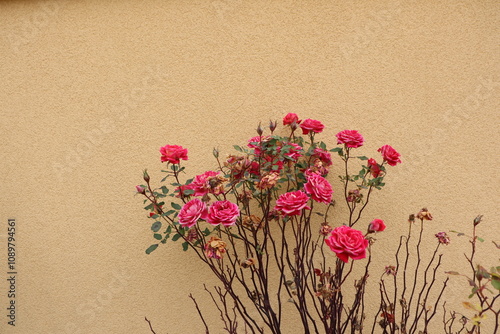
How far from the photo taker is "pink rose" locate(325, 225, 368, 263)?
1.12 m

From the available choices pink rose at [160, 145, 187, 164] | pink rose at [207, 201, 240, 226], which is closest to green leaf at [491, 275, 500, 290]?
pink rose at [207, 201, 240, 226]

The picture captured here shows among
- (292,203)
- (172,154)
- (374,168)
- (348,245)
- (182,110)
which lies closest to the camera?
(348,245)

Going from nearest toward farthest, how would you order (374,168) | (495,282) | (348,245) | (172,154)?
(495,282)
(348,245)
(172,154)
(374,168)

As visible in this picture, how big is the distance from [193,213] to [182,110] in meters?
0.69

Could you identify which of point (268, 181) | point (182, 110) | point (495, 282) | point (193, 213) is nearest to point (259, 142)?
point (268, 181)

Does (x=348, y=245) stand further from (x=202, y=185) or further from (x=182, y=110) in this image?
(x=182, y=110)

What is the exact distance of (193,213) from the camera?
128 centimetres

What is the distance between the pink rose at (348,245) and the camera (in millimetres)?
1121

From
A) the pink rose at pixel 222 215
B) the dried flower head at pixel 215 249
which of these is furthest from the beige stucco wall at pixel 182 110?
the pink rose at pixel 222 215

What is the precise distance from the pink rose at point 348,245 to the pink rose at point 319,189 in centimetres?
16

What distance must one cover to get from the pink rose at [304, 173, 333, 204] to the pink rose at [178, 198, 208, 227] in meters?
0.43

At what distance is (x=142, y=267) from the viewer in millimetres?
1747

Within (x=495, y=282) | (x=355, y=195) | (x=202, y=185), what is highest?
(x=355, y=195)

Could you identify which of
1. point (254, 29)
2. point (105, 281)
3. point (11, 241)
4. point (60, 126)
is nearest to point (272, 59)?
point (254, 29)
